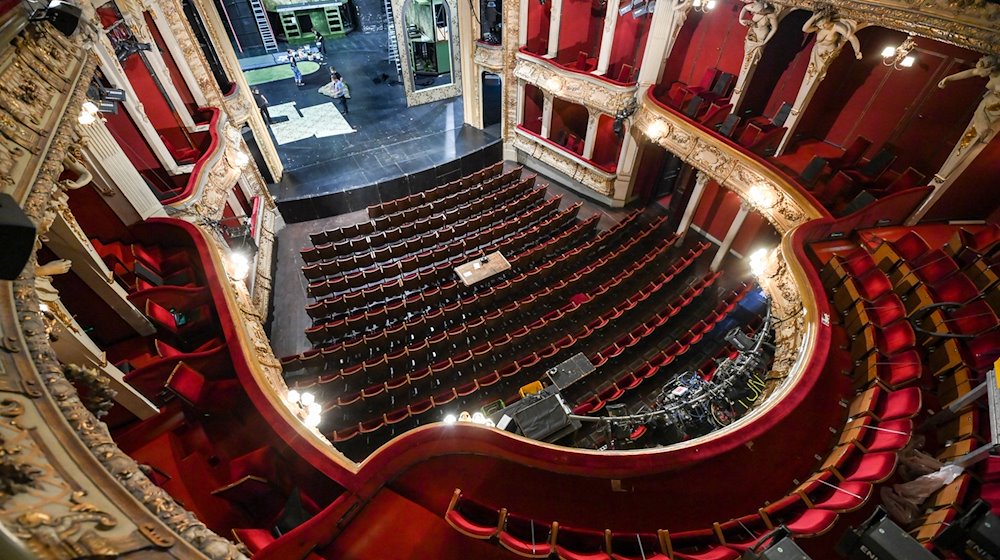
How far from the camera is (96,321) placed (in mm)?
4742

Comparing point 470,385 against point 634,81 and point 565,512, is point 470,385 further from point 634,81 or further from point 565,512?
point 634,81

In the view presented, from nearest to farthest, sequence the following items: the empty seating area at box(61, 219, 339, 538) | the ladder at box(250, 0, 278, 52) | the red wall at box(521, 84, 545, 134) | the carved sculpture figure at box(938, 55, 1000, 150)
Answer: the empty seating area at box(61, 219, 339, 538), the carved sculpture figure at box(938, 55, 1000, 150), the red wall at box(521, 84, 545, 134), the ladder at box(250, 0, 278, 52)

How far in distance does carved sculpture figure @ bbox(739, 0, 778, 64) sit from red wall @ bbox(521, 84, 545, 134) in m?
5.89

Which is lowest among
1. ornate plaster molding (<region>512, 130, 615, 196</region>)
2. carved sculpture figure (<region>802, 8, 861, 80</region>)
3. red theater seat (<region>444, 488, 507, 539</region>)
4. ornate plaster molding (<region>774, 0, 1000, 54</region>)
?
ornate plaster molding (<region>512, 130, 615, 196</region>)

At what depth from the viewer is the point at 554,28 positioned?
10.5 m

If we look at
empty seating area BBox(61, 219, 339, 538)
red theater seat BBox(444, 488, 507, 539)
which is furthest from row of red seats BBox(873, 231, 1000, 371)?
empty seating area BBox(61, 219, 339, 538)

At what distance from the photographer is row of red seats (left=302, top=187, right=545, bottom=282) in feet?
30.2

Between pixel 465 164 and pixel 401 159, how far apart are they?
6.26 ft

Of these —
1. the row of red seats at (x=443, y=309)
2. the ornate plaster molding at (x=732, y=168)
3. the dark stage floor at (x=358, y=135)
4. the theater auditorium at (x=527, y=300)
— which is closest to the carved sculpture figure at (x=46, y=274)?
the theater auditorium at (x=527, y=300)

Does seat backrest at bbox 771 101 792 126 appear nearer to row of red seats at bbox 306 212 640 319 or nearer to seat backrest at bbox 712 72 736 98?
seat backrest at bbox 712 72 736 98

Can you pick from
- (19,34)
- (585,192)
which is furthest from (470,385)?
(585,192)

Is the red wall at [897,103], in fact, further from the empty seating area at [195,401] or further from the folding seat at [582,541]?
the empty seating area at [195,401]

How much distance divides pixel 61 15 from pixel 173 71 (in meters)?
4.53

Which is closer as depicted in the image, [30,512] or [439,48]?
[30,512]
